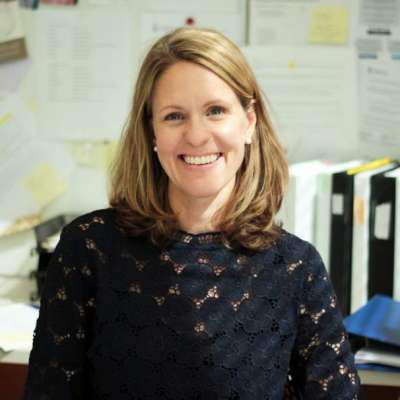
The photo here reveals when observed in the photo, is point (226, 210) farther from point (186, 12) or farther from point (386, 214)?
point (186, 12)

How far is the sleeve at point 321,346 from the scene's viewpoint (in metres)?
1.11

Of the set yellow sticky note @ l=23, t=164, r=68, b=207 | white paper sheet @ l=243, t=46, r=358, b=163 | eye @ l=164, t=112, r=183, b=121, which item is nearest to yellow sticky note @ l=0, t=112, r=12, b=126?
yellow sticky note @ l=23, t=164, r=68, b=207

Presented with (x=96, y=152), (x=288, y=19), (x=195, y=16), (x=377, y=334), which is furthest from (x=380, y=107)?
(x=96, y=152)

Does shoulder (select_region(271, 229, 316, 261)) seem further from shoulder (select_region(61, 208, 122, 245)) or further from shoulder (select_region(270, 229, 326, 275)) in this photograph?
shoulder (select_region(61, 208, 122, 245))

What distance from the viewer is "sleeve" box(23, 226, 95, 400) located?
3.43 ft

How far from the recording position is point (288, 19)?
178 cm

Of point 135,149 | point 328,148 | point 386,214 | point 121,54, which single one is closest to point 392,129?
point 328,148

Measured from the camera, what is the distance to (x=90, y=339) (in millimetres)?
1098

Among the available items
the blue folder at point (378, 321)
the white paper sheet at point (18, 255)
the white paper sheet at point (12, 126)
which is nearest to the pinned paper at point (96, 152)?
the white paper sheet at point (12, 126)

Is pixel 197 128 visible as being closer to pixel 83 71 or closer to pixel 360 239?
pixel 360 239

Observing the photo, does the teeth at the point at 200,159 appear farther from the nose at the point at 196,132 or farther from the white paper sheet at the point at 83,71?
the white paper sheet at the point at 83,71

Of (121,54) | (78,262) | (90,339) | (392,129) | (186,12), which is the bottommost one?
(90,339)

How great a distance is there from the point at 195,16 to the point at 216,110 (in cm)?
83

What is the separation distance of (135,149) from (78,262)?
235mm
